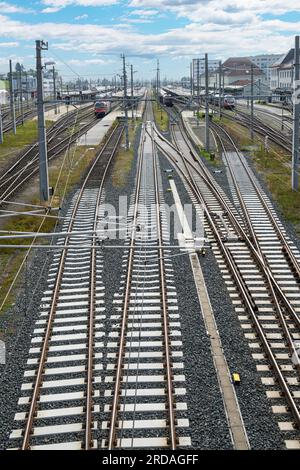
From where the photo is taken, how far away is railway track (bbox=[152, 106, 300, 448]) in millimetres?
9102

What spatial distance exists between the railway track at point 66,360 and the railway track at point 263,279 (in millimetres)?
2968

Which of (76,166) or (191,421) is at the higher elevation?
(76,166)

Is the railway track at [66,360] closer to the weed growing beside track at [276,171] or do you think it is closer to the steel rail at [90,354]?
the steel rail at [90,354]

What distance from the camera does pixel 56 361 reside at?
9.80m

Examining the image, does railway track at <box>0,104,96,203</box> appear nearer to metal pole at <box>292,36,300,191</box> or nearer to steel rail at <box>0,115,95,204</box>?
steel rail at <box>0,115,95,204</box>

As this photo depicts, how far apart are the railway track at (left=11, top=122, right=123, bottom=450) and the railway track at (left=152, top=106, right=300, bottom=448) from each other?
2968 mm

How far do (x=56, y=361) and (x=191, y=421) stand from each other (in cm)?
287

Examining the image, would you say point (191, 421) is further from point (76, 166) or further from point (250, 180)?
point (76, 166)

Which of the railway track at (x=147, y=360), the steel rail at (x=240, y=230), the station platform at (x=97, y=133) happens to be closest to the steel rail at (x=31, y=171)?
the station platform at (x=97, y=133)

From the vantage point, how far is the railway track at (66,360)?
7969mm

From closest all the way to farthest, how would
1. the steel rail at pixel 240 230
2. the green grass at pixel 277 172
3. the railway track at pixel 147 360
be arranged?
1. the railway track at pixel 147 360
2. the steel rail at pixel 240 230
3. the green grass at pixel 277 172

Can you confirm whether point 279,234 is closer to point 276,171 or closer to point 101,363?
point 101,363

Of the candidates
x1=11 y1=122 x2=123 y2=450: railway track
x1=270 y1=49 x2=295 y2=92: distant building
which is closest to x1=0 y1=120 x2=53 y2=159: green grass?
x1=11 y1=122 x2=123 y2=450: railway track

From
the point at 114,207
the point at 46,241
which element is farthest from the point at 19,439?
the point at 114,207
